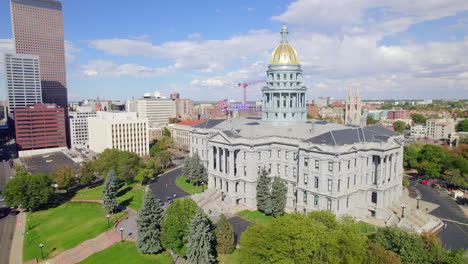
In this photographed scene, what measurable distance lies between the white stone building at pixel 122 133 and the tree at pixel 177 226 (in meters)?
85.6

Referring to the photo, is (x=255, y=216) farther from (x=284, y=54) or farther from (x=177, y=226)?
(x=284, y=54)

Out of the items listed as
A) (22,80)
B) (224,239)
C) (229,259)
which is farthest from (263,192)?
(22,80)

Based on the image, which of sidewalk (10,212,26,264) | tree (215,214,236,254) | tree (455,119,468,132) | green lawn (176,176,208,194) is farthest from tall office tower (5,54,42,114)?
tree (455,119,468,132)

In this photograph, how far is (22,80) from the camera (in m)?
166

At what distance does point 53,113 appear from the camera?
143125 mm

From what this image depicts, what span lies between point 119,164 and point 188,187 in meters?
21.4

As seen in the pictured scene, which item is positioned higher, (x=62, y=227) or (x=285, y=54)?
(x=285, y=54)

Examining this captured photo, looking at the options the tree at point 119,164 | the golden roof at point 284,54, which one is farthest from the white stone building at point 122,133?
the golden roof at point 284,54

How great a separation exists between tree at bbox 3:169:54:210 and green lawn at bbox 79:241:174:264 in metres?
31.5

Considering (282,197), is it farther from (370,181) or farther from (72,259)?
(72,259)

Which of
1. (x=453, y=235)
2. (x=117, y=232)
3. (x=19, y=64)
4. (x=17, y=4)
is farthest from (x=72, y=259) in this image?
(x=17, y=4)

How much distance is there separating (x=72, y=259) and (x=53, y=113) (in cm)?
11588

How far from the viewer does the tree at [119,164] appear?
82.4 m

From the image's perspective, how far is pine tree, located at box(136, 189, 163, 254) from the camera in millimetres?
48781
